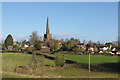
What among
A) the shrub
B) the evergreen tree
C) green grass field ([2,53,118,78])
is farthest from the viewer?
the evergreen tree

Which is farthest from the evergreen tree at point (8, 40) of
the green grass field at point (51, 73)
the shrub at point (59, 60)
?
the shrub at point (59, 60)


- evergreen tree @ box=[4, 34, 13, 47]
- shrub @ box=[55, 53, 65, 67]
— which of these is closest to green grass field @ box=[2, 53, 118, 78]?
shrub @ box=[55, 53, 65, 67]

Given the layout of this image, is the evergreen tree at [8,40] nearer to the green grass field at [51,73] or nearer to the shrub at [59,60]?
the green grass field at [51,73]

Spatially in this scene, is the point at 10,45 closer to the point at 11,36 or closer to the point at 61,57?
the point at 11,36

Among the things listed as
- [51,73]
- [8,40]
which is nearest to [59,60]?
[51,73]

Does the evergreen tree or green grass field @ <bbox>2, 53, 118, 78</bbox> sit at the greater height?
the evergreen tree

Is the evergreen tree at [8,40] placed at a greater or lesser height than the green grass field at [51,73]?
greater

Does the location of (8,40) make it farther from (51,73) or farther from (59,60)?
(51,73)

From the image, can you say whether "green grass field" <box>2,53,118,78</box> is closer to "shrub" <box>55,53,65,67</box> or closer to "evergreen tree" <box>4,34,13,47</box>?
"shrub" <box>55,53,65,67</box>

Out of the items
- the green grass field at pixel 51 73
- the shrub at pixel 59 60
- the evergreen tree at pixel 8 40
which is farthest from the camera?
the evergreen tree at pixel 8 40

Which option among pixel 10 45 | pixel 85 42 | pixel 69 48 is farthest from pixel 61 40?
pixel 10 45

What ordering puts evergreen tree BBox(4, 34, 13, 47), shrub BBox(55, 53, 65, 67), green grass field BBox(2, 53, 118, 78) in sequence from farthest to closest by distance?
evergreen tree BBox(4, 34, 13, 47) < shrub BBox(55, 53, 65, 67) < green grass field BBox(2, 53, 118, 78)

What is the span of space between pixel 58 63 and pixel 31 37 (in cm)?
3755

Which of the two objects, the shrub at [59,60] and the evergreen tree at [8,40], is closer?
the shrub at [59,60]
